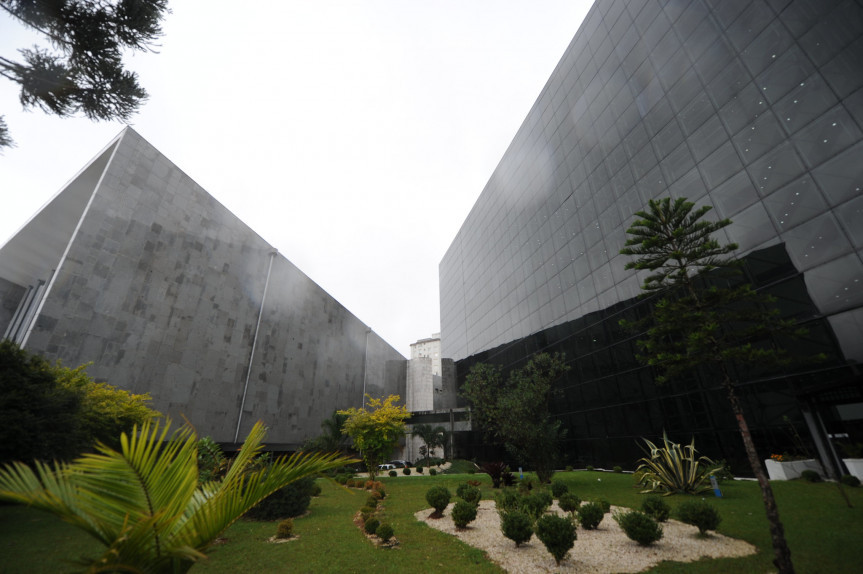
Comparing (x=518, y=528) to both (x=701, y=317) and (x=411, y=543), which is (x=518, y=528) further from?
(x=701, y=317)

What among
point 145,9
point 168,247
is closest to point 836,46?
point 145,9

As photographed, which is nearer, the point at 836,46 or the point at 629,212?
A: the point at 836,46

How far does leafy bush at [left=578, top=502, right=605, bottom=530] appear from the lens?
37.7 feet

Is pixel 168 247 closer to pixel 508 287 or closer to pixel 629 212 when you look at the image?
pixel 508 287

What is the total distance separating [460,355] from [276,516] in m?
38.9

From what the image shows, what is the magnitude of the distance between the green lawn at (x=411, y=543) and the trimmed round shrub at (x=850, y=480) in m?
0.49

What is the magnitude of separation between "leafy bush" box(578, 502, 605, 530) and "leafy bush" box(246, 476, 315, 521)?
34.7ft

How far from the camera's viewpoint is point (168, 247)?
1172 inches

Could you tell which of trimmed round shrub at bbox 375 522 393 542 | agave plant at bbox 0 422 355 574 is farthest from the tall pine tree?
trimmed round shrub at bbox 375 522 393 542

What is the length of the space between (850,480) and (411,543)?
53.1 feet

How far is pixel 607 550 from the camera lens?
9930mm

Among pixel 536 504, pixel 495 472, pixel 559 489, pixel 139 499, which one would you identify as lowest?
pixel 536 504

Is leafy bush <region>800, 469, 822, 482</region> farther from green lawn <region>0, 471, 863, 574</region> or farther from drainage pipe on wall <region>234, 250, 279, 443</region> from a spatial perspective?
drainage pipe on wall <region>234, 250, 279, 443</region>

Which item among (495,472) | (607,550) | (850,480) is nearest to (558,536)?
(607,550)
